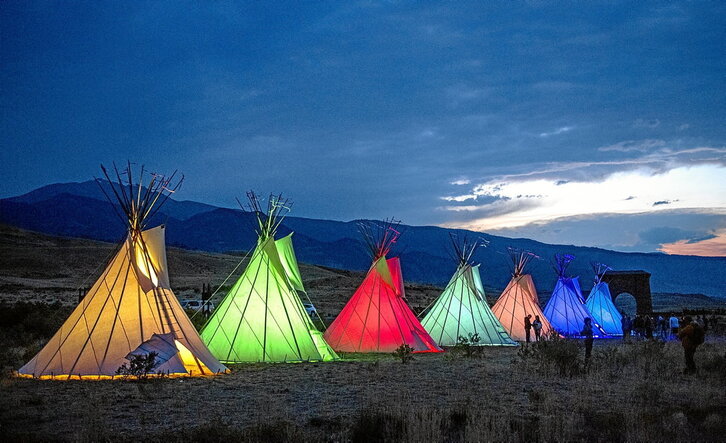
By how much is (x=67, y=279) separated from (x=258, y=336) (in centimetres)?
3868

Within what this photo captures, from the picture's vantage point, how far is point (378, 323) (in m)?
17.3

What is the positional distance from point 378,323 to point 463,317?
4137mm

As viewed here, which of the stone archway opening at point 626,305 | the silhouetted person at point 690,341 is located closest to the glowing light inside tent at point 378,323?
the silhouetted person at point 690,341

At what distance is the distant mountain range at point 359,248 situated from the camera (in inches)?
5399

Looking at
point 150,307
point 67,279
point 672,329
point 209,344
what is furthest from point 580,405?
point 67,279

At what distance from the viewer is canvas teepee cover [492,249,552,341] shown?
22781 millimetres

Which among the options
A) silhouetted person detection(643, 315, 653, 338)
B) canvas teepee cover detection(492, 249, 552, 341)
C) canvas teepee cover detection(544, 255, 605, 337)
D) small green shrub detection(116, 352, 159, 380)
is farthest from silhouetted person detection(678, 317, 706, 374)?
canvas teepee cover detection(544, 255, 605, 337)

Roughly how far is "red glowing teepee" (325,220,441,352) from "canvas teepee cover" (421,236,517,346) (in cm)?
263

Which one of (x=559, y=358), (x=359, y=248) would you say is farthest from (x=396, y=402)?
(x=359, y=248)

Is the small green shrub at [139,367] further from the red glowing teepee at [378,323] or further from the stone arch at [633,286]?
the stone arch at [633,286]

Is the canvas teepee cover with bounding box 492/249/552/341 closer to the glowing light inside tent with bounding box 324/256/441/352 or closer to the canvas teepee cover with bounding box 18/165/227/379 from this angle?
the glowing light inside tent with bounding box 324/256/441/352

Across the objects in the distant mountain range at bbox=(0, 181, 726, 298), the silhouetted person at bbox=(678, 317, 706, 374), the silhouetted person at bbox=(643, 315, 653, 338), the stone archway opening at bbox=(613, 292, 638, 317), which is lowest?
Result: the stone archway opening at bbox=(613, 292, 638, 317)

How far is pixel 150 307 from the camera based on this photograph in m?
11.5

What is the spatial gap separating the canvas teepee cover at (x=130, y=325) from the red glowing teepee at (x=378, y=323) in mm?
5937
